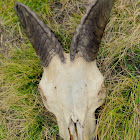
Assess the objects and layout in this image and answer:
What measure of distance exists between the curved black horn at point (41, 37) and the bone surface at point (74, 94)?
0.10 m

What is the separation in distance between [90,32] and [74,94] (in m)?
0.83

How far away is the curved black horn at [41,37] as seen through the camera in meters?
2.79

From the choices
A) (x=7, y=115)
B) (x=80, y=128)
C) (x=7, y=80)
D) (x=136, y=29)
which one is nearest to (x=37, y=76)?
(x=7, y=80)

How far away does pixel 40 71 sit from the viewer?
3787 mm

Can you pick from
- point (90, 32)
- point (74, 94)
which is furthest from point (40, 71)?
point (90, 32)

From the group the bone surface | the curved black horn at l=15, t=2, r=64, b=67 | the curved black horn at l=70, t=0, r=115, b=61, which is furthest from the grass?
the curved black horn at l=15, t=2, r=64, b=67

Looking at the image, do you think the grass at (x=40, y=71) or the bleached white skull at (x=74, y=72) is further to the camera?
the grass at (x=40, y=71)

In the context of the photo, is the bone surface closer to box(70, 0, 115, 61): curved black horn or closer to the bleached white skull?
the bleached white skull

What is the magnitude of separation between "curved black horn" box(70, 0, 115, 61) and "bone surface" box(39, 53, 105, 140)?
0.12 metres

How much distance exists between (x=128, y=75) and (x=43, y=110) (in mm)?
1563

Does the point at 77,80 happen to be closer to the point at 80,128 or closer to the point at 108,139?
the point at 80,128

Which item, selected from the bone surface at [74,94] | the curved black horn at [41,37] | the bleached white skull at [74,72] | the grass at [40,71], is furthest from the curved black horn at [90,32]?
the grass at [40,71]

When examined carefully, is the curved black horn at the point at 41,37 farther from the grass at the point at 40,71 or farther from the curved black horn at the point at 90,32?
the grass at the point at 40,71

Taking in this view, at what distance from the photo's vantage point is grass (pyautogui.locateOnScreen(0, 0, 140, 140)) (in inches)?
125
